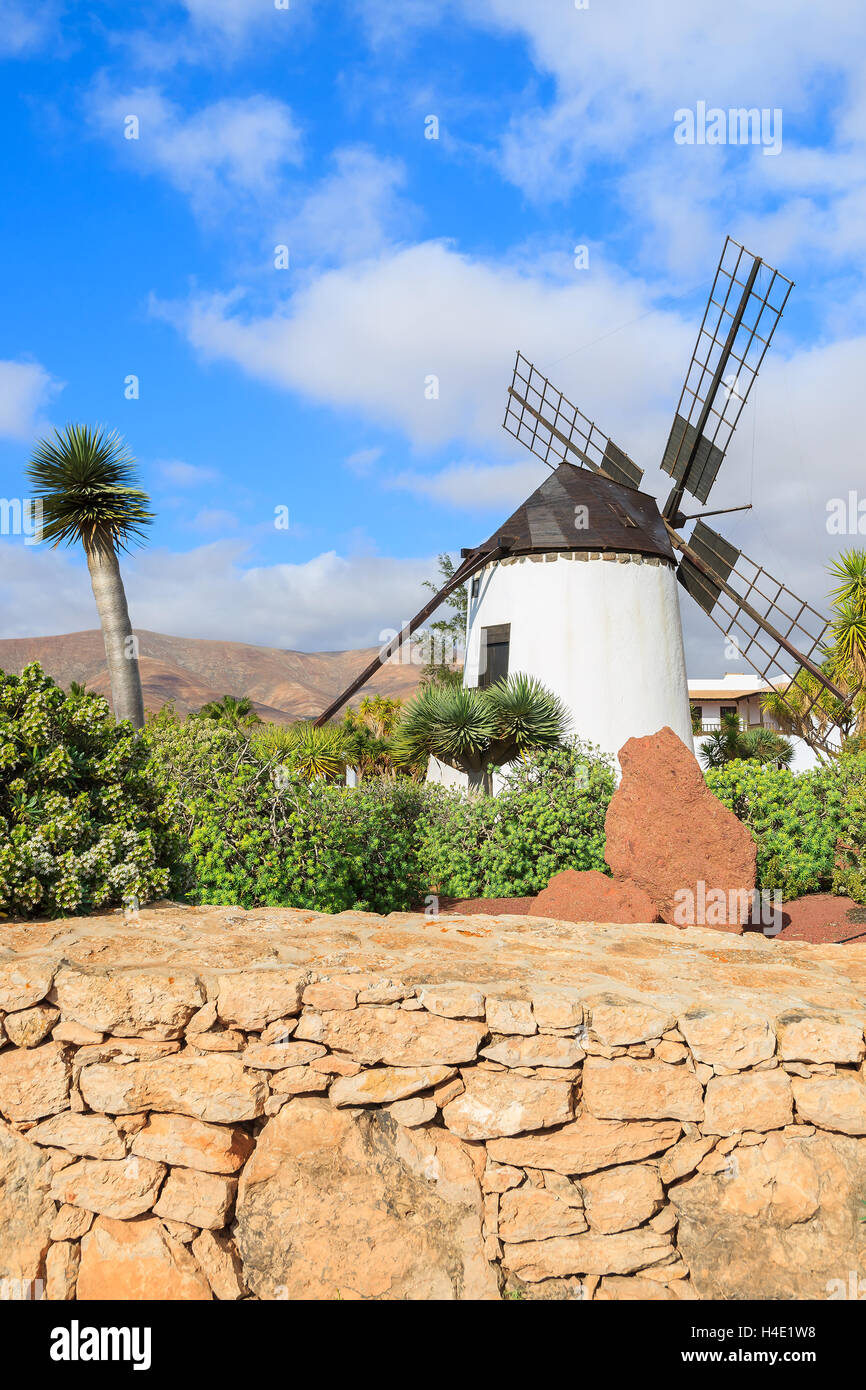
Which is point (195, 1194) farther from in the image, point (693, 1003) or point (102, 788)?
point (102, 788)

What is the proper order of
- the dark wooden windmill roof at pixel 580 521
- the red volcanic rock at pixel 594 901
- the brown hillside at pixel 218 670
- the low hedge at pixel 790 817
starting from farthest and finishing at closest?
the brown hillside at pixel 218 670 → the dark wooden windmill roof at pixel 580 521 → the low hedge at pixel 790 817 → the red volcanic rock at pixel 594 901

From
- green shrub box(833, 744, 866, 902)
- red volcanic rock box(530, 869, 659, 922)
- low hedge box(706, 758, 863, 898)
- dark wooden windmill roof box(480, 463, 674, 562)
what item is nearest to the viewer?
red volcanic rock box(530, 869, 659, 922)

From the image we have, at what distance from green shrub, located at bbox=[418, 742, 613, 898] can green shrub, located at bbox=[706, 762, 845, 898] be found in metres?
1.92

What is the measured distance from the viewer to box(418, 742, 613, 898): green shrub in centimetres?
995

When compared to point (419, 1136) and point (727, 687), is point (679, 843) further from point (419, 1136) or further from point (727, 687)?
point (727, 687)

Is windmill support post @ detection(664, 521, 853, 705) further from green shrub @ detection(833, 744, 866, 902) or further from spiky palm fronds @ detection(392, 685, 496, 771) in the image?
spiky palm fronds @ detection(392, 685, 496, 771)

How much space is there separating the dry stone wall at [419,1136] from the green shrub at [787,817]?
7.67m

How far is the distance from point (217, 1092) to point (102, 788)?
267 cm

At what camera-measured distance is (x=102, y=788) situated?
215 inches

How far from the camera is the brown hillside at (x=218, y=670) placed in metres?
97.2

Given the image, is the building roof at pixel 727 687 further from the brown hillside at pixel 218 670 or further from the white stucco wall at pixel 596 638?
the brown hillside at pixel 218 670

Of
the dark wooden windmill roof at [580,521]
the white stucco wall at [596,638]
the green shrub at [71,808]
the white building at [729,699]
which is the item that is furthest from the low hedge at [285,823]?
the white building at [729,699]

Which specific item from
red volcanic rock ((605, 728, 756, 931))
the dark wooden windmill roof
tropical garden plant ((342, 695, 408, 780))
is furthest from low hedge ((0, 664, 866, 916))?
tropical garden plant ((342, 695, 408, 780))
